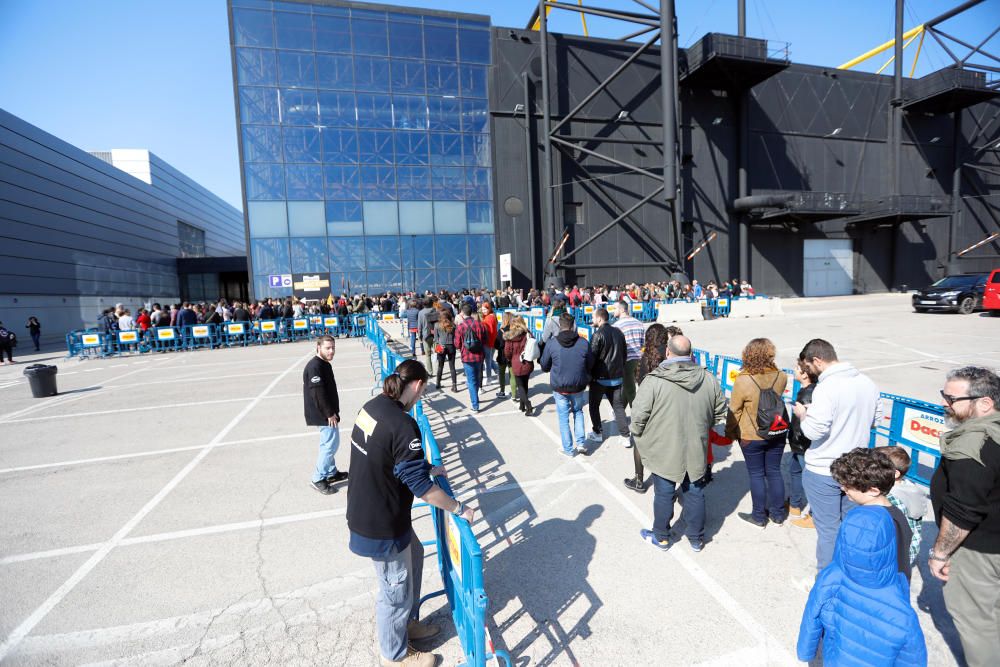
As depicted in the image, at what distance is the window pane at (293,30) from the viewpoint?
84.9 feet

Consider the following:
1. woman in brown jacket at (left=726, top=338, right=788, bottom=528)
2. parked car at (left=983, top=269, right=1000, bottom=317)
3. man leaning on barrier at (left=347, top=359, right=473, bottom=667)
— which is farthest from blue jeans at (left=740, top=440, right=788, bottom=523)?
parked car at (left=983, top=269, right=1000, bottom=317)

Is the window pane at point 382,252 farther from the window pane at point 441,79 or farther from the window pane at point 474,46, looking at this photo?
the window pane at point 474,46

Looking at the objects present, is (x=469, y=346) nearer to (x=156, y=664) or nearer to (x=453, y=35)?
(x=156, y=664)

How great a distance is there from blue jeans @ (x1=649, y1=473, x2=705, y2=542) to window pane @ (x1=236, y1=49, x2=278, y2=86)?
3092 cm

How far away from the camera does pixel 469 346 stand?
8.04 m

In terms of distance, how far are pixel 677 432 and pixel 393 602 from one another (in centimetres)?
249

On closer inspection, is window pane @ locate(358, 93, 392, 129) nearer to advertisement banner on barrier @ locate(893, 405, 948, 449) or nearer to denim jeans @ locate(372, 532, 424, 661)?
advertisement banner on barrier @ locate(893, 405, 948, 449)

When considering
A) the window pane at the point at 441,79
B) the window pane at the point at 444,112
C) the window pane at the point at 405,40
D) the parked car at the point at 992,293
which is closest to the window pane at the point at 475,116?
the window pane at the point at 444,112

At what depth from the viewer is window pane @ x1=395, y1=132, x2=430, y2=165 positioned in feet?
90.9

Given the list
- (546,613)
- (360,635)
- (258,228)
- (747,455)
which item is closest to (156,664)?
(360,635)

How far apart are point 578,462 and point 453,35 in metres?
30.3

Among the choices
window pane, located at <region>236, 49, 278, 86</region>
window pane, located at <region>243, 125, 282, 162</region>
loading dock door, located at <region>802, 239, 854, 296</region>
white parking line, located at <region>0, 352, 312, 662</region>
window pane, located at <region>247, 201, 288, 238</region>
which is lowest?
white parking line, located at <region>0, 352, 312, 662</region>

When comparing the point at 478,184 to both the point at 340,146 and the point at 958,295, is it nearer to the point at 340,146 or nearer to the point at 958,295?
the point at 340,146

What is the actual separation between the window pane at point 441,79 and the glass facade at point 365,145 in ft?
0.21
